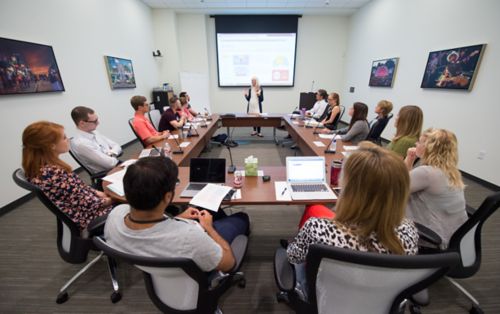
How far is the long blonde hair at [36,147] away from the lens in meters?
1.30

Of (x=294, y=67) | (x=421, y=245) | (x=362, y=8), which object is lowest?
(x=421, y=245)

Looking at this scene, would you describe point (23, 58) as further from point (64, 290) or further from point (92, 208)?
point (64, 290)

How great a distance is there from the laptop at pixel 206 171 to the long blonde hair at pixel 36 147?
895 mm

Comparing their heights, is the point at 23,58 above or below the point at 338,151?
above

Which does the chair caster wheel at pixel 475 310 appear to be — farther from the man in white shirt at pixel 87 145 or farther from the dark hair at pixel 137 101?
the dark hair at pixel 137 101

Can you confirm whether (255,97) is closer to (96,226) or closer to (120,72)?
(120,72)

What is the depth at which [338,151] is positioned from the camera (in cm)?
265

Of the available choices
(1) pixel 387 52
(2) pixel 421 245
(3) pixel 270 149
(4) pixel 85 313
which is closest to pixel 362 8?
(1) pixel 387 52

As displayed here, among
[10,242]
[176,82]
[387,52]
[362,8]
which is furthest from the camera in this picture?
[176,82]

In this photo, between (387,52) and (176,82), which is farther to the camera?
(176,82)

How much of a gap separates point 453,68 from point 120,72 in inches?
259

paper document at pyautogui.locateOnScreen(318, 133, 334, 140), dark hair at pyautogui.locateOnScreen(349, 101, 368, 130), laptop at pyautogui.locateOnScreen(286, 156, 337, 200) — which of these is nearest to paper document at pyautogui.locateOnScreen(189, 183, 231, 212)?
laptop at pyautogui.locateOnScreen(286, 156, 337, 200)

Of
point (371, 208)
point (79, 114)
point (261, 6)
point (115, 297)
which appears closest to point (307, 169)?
point (371, 208)

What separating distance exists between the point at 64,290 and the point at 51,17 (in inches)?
152
